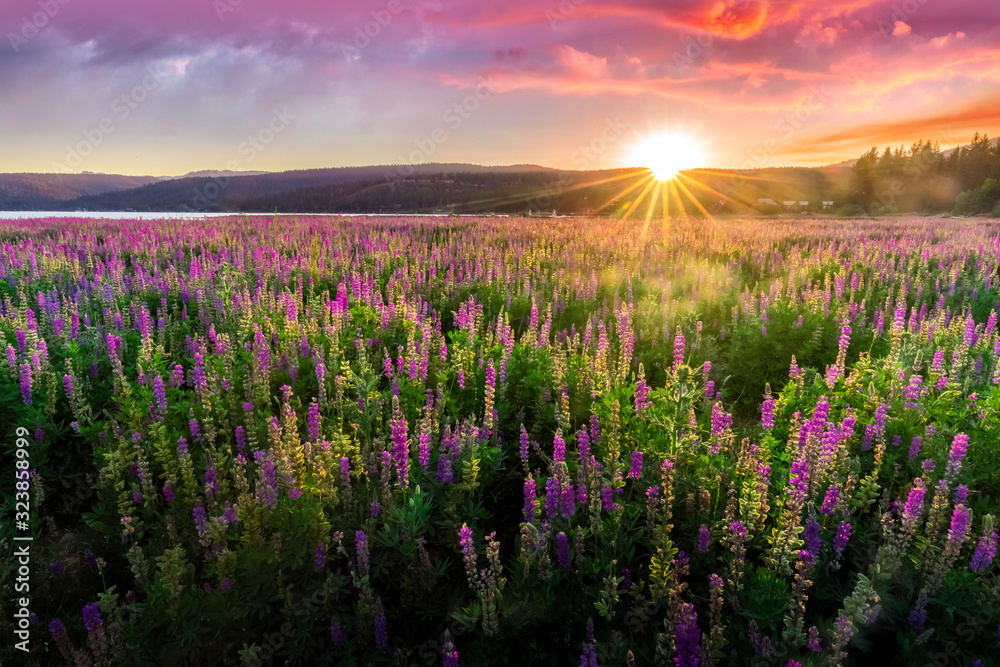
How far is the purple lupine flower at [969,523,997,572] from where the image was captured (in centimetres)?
248

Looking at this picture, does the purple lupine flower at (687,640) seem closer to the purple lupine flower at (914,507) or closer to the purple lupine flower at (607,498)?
the purple lupine flower at (607,498)

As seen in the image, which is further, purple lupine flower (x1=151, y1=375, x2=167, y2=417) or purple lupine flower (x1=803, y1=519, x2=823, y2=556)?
purple lupine flower (x1=151, y1=375, x2=167, y2=417)

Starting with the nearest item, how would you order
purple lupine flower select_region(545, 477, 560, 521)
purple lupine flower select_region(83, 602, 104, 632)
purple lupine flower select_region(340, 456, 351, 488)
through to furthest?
purple lupine flower select_region(83, 602, 104, 632) → purple lupine flower select_region(545, 477, 560, 521) → purple lupine flower select_region(340, 456, 351, 488)

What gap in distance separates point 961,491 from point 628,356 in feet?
8.71

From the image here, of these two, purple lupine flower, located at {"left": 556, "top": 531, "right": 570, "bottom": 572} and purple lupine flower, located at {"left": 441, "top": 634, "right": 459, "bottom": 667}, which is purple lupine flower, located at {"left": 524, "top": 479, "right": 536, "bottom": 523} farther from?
purple lupine flower, located at {"left": 441, "top": 634, "right": 459, "bottom": 667}

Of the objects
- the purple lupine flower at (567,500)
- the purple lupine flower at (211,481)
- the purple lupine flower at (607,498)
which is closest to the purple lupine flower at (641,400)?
the purple lupine flower at (607,498)

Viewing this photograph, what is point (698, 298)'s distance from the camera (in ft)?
29.5

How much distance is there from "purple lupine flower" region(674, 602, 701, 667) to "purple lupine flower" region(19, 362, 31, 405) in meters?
5.14

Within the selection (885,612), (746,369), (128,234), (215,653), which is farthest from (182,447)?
(128,234)

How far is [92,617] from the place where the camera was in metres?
2.51

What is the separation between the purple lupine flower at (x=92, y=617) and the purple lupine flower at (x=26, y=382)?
2642 millimetres

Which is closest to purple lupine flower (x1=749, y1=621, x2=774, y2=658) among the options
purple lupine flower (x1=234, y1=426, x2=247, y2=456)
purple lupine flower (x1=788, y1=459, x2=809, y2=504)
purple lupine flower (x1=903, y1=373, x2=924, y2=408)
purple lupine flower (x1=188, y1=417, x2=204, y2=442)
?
purple lupine flower (x1=788, y1=459, x2=809, y2=504)

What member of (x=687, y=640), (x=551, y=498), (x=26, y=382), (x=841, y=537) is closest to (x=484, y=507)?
(x=551, y=498)

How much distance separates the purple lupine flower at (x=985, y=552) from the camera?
8.13 feet
